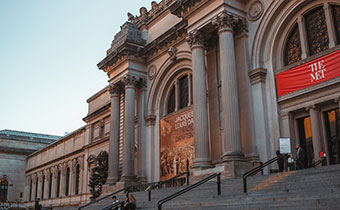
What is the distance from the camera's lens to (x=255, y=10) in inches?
754

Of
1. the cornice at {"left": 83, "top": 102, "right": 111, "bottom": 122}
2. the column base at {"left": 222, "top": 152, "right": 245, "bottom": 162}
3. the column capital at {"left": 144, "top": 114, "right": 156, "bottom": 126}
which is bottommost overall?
the column base at {"left": 222, "top": 152, "right": 245, "bottom": 162}

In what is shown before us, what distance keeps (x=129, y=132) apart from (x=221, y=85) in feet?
27.7

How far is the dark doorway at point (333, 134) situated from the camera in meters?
15.4

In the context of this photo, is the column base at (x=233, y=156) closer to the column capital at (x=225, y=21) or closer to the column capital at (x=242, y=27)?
the column capital at (x=225, y=21)

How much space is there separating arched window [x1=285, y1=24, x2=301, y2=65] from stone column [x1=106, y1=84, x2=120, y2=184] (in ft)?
43.8

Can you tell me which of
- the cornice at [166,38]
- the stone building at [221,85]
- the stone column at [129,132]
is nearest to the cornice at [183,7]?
the stone building at [221,85]

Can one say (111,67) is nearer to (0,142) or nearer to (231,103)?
(231,103)

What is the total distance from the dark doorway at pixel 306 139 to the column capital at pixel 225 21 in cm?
558

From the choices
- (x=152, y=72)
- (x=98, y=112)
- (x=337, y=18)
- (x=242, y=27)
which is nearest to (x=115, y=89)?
(x=152, y=72)

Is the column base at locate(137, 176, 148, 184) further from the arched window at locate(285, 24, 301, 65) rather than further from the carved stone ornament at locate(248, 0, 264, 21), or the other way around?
the carved stone ornament at locate(248, 0, 264, 21)

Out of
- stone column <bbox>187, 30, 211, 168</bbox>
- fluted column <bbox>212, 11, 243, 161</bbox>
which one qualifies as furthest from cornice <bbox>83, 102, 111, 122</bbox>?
fluted column <bbox>212, 11, 243, 161</bbox>

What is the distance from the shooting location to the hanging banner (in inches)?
885

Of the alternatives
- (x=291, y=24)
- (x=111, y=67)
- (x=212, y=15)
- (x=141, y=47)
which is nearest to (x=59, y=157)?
(x=111, y=67)

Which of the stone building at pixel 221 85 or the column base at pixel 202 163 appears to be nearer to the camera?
the stone building at pixel 221 85
